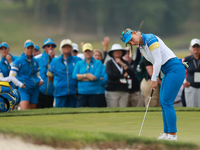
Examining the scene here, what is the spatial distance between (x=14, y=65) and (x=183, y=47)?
31700 millimetres

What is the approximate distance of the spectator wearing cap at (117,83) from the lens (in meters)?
10.1

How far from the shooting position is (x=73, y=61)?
10.2 m

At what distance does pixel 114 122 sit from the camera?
693cm

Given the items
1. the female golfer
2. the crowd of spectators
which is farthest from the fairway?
the crowd of spectators

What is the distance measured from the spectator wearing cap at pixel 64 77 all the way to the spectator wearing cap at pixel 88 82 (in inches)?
9.4

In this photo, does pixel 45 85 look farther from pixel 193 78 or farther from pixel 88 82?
pixel 193 78

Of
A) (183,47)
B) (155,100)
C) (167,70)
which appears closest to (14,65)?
(155,100)

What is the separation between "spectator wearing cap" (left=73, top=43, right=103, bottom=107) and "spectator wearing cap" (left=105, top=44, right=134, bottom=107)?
384mm

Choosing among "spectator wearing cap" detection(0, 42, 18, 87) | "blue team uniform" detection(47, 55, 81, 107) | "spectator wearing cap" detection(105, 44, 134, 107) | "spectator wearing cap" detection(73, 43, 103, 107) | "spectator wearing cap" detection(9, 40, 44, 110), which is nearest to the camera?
"spectator wearing cap" detection(9, 40, 44, 110)

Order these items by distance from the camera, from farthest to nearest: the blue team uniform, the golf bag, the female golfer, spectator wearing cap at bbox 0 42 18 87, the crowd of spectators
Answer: spectator wearing cap at bbox 0 42 18 87 → the blue team uniform → the crowd of spectators → the golf bag → the female golfer

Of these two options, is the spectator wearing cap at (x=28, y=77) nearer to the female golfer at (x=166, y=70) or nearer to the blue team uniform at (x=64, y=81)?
the blue team uniform at (x=64, y=81)

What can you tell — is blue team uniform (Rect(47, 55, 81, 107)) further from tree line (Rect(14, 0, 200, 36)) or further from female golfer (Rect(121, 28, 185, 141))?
tree line (Rect(14, 0, 200, 36))

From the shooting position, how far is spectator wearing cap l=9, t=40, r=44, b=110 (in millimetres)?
9438

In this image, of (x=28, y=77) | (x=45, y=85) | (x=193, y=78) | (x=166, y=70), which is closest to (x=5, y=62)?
(x=28, y=77)
